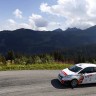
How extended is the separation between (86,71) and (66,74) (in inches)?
74.5

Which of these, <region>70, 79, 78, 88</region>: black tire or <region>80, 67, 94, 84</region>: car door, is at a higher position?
<region>80, 67, 94, 84</region>: car door

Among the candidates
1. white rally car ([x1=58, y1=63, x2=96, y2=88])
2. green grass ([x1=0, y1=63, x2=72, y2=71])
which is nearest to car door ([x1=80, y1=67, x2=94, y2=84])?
white rally car ([x1=58, y1=63, x2=96, y2=88])

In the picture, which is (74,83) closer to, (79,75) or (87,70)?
(79,75)

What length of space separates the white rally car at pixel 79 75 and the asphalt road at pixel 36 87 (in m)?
0.49

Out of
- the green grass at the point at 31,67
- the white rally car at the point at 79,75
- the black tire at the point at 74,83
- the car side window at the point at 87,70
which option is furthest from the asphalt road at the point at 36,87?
the green grass at the point at 31,67

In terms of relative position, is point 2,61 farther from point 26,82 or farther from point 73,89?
point 73,89

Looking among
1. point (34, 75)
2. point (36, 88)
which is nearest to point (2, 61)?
point (34, 75)

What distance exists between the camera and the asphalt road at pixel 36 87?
57.1 ft

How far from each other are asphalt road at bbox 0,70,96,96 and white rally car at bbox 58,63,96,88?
1.62 feet

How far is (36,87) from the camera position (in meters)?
18.9

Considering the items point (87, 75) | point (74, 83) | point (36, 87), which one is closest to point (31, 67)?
point (36, 87)

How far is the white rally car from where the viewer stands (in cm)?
1967

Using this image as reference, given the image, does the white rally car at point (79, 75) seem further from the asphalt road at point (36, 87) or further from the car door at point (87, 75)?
the asphalt road at point (36, 87)

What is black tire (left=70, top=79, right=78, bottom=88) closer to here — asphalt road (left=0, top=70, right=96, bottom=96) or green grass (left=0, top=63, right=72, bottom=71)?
asphalt road (left=0, top=70, right=96, bottom=96)
